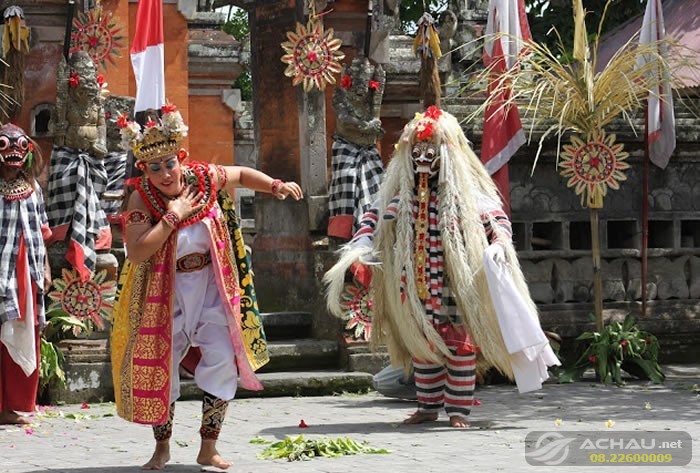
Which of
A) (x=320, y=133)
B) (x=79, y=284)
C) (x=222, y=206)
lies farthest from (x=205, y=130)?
(x=222, y=206)

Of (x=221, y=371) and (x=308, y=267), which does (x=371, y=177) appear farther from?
(x=221, y=371)

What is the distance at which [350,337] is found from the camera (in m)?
11.1

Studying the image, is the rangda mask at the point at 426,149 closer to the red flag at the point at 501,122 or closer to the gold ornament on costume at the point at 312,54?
the red flag at the point at 501,122

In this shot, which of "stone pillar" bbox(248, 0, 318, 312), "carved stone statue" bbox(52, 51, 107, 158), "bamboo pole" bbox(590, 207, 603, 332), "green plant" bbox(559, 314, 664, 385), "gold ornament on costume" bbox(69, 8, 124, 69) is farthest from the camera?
"stone pillar" bbox(248, 0, 318, 312)

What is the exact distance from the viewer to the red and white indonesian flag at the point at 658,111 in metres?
12.1

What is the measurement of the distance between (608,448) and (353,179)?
4.51m

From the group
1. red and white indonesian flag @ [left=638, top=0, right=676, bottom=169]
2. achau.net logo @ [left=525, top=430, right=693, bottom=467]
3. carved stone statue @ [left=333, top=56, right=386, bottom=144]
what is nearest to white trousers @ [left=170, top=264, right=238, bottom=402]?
achau.net logo @ [left=525, top=430, right=693, bottom=467]

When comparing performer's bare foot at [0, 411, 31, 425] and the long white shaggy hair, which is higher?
the long white shaggy hair

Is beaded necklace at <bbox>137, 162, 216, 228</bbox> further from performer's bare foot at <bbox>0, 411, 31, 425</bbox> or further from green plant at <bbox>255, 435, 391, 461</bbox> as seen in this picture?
performer's bare foot at <bbox>0, 411, 31, 425</bbox>

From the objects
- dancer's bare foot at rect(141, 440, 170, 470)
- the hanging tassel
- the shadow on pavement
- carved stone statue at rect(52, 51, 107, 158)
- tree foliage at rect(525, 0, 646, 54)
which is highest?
tree foliage at rect(525, 0, 646, 54)

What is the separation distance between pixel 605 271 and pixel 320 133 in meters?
2.82

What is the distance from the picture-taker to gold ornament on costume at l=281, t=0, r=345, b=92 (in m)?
11.7

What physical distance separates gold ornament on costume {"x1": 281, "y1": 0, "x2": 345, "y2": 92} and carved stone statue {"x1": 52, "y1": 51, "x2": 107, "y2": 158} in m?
1.79

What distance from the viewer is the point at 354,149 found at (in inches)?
457
